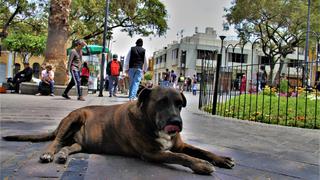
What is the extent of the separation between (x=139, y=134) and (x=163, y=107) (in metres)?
0.38

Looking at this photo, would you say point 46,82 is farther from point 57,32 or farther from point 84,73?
point 84,73

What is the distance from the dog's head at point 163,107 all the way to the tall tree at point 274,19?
35.4 metres

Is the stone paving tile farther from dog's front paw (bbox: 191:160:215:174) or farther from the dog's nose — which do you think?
the dog's nose

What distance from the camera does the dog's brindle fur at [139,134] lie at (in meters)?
3.37

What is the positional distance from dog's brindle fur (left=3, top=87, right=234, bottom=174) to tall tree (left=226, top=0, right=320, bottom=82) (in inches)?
1385

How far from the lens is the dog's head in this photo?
3.25m

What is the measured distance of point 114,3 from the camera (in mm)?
30672

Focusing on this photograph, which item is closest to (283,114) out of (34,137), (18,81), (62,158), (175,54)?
(34,137)

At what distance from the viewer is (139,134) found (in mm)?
3568

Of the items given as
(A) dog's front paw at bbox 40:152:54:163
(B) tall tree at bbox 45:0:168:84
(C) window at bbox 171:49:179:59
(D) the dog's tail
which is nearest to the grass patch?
(D) the dog's tail

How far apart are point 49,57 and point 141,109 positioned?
44.4 feet

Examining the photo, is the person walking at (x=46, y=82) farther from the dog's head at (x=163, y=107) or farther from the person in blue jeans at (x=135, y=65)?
the dog's head at (x=163, y=107)

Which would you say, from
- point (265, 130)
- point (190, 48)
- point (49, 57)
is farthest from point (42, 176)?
point (190, 48)

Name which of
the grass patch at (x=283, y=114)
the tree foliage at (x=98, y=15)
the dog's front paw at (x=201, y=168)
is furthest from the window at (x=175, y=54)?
the dog's front paw at (x=201, y=168)
